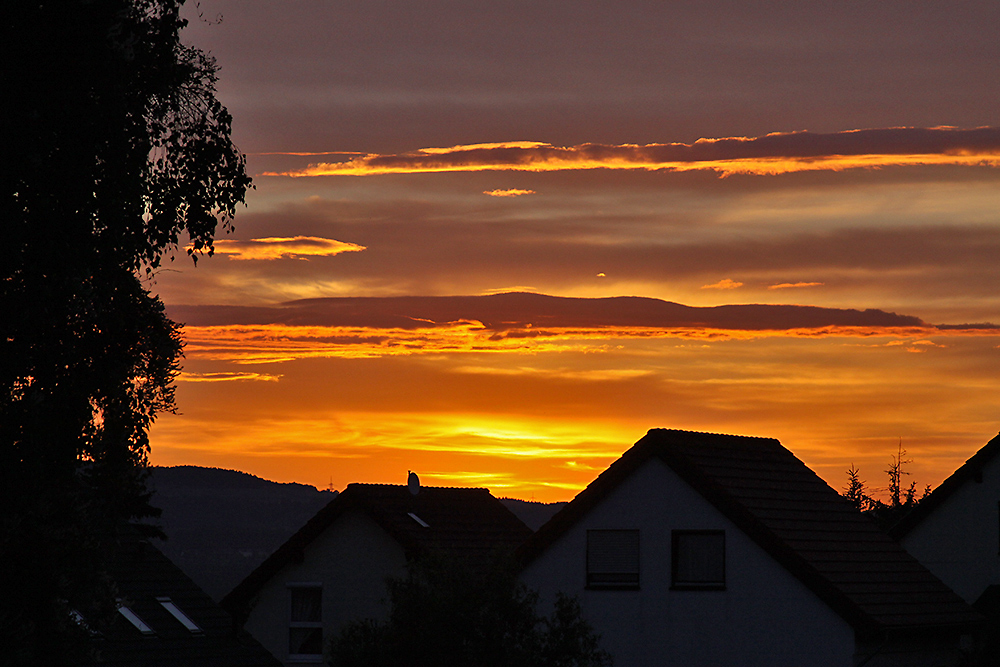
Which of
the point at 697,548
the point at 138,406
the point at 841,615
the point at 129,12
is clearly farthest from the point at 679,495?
the point at 129,12

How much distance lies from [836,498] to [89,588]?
2081 centimetres

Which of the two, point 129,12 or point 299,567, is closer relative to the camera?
point 129,12

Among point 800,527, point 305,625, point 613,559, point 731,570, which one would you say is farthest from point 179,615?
point 800,527

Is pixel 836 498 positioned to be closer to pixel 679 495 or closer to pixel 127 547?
pixel 679 495

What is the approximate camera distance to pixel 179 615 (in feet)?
114

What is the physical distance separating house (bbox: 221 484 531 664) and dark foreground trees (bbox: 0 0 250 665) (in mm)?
23164

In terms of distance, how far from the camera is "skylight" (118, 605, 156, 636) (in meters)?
32.9

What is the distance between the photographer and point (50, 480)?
652 inches

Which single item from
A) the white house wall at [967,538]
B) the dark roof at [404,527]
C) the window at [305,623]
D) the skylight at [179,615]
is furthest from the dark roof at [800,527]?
the window at [305,623]

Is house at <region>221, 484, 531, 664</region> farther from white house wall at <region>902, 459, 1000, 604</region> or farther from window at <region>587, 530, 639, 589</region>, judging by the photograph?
white house wall at <region>902, 459, 1000, 604</region>

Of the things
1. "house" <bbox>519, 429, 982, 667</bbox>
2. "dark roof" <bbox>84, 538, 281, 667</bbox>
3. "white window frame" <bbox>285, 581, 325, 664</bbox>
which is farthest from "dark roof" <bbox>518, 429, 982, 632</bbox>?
"white window frame" <bbox>285, 581, 325, 664</bbox>

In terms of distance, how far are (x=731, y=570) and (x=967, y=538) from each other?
11.9 m

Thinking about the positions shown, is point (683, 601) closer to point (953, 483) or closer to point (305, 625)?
point (953, 483)

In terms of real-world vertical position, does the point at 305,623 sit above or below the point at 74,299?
below
